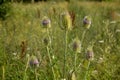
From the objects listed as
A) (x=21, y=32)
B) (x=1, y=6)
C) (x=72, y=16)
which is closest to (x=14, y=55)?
(x=72, y=16)

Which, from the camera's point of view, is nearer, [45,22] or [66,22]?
[66,22]

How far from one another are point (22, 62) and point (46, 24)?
0.67 m

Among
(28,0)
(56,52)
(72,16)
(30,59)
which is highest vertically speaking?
(72,16)

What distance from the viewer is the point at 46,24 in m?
2.36

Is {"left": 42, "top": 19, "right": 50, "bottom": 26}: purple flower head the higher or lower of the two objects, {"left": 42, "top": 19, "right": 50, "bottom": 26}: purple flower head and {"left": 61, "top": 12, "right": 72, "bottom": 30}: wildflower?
the lower

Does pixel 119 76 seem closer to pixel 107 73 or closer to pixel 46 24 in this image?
pixel 107 73

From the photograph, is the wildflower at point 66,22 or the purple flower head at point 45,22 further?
the purple flower head at point 45,22

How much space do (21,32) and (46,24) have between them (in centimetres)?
393

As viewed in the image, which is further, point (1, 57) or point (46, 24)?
point (1, 57)

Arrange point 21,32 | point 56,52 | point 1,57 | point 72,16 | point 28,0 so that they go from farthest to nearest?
1. point 28,0
2. point 21,32
3. point 56,52
4. point 1,57
5. point 72,16

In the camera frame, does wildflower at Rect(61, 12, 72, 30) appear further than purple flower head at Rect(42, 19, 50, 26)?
No

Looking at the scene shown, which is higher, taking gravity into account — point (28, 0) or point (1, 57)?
point (1, 57)

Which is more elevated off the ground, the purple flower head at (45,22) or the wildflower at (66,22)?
the wildflower at (66,22)

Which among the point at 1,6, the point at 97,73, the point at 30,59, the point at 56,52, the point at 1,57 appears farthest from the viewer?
the point at 1,6
